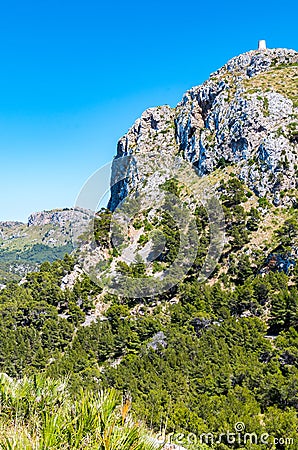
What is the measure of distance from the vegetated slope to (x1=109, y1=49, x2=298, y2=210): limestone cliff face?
25 centimetres

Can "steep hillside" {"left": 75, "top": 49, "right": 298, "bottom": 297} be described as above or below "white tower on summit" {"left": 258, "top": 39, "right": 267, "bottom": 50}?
below

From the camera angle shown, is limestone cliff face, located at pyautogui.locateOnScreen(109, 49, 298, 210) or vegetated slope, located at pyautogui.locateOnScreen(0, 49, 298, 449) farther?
limestone cliff face, located at pyautogui.locateOnScreen(109, 49, 298, 210)

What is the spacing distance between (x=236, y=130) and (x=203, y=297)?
35.3m

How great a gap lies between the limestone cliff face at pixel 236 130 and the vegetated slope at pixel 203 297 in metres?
0.25

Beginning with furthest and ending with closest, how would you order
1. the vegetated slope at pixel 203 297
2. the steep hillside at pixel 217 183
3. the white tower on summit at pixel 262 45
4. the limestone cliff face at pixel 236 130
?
the white tower on summit at pixel 262 45
the limestone cliff face at pixel 236 130
the steep hillside at pixel 217 183
the vegetated slope at pixel 203 297

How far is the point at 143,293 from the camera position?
47406mm

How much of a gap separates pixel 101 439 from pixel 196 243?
47512 millimetres

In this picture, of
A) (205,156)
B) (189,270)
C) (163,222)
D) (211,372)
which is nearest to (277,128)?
(205,156)

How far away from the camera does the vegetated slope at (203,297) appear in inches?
990

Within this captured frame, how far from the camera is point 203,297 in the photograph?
42500mm

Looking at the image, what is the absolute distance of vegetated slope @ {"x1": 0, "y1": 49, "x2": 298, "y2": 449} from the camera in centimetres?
2514

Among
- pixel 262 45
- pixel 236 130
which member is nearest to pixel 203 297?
pixel 236 130

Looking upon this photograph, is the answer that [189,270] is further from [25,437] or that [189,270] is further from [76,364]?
[25,437]

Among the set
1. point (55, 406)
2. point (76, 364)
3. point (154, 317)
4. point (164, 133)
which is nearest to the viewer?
point (55, 406)
